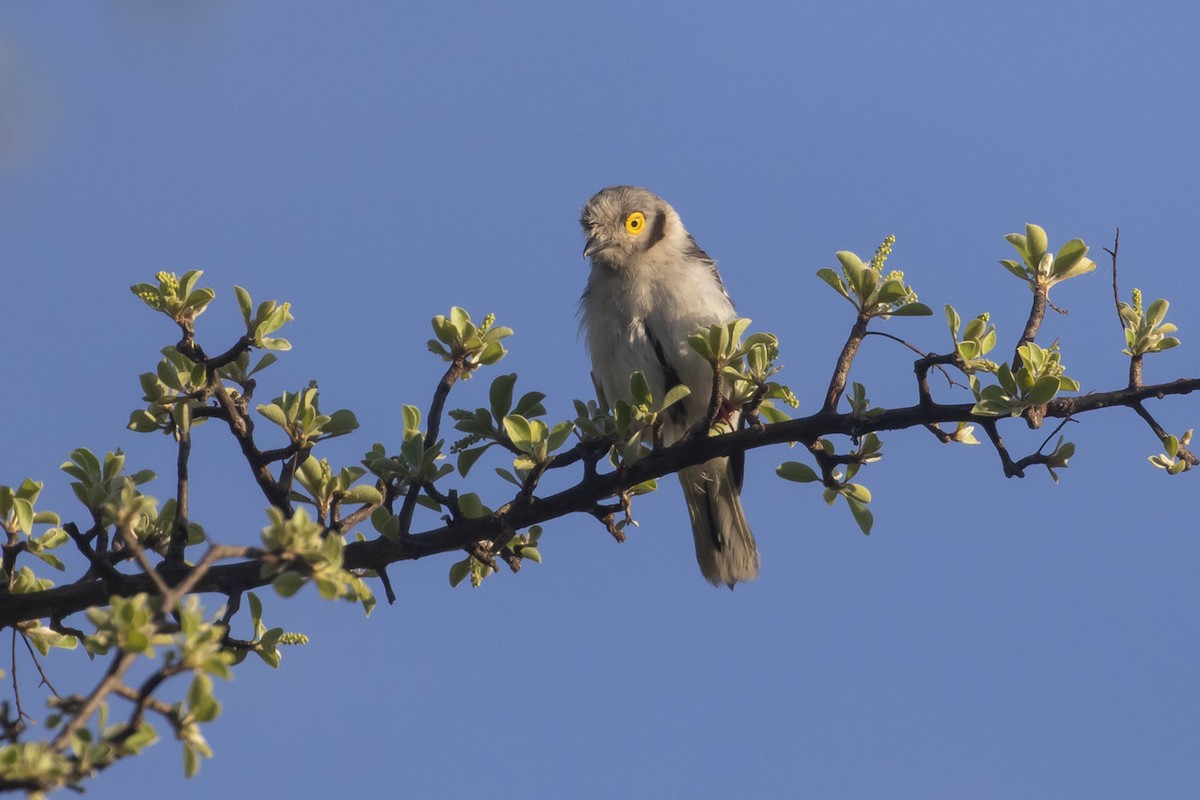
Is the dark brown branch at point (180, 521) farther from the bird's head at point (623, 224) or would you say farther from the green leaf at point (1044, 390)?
the bird's head at point (623, 224)

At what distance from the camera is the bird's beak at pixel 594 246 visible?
23.0 ft

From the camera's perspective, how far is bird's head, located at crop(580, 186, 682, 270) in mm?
7020

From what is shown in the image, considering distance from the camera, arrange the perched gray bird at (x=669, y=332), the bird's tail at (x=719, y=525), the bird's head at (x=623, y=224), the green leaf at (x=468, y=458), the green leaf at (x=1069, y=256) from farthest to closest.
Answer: the bird's head at (x=623, y=224) < the bird's tail at (x=719, y=525) < the perched gray bird at (x=669, y=332) < the green leaf at (x=468, y=458) < the green leaf at (x=1069, y=256)

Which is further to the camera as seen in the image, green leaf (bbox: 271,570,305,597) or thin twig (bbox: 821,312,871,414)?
thin twig (bbox: 821,312,871,414)

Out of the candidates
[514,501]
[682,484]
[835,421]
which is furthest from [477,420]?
[682,484]

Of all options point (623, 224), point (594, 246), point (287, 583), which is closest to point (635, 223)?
point (623, 224)

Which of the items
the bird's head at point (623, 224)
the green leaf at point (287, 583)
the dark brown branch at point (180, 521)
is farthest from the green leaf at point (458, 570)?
the bird's head at point (623, 224)

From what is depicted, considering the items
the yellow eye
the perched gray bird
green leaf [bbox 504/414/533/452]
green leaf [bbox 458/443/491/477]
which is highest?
the yellow eye

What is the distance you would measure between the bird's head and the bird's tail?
A: 1.25 m

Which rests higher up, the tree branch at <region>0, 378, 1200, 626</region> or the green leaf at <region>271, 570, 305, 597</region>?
the tree branch at <region>0, 378, 1200, 626</region>

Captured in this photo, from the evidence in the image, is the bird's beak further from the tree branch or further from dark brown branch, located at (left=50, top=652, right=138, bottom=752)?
dark brown branch, located at (left=50, top=652, right=138, bottom=752)

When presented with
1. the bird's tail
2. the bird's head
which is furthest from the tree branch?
the bird's head

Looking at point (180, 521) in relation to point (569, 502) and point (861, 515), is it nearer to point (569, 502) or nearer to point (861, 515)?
point (569, 502)

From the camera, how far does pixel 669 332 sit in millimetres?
6258
